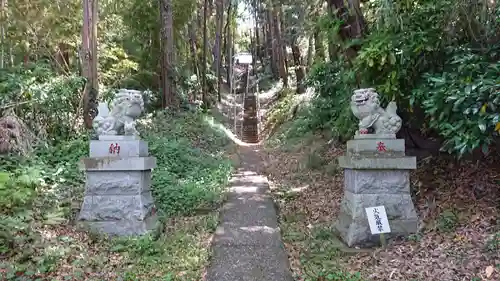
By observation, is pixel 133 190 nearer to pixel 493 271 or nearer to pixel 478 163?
pixel 493 271

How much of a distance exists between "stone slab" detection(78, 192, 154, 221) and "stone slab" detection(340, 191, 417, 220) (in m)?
2.89

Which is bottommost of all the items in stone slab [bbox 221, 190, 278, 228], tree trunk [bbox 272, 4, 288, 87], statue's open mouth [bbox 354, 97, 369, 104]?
stone slab [bbox 221, 190, 278, 228]

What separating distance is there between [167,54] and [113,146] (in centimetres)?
811

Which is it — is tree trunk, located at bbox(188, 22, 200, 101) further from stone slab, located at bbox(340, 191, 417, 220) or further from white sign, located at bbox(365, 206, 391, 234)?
white sign, located at bbox(365, 206, 391, 234)

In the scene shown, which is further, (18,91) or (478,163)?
(18,91)

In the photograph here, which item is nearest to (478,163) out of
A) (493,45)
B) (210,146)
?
(493,45)

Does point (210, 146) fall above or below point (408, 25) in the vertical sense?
below

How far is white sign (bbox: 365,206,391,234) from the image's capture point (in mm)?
5199

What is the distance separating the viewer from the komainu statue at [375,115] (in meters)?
5.46

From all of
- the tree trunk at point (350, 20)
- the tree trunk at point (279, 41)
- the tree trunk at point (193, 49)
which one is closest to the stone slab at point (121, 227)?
the tree trunk at point (350, 20)

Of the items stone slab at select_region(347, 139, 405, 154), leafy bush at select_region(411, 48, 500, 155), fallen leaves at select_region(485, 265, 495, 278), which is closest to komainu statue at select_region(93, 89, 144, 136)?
stone slab at select_region(347, 139, 405, 154)

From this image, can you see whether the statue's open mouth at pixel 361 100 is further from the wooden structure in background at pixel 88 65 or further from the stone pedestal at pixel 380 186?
the wooden structure in background at pixel 88 65

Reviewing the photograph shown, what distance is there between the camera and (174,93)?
13.9 meters

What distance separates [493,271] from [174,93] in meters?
11.3
